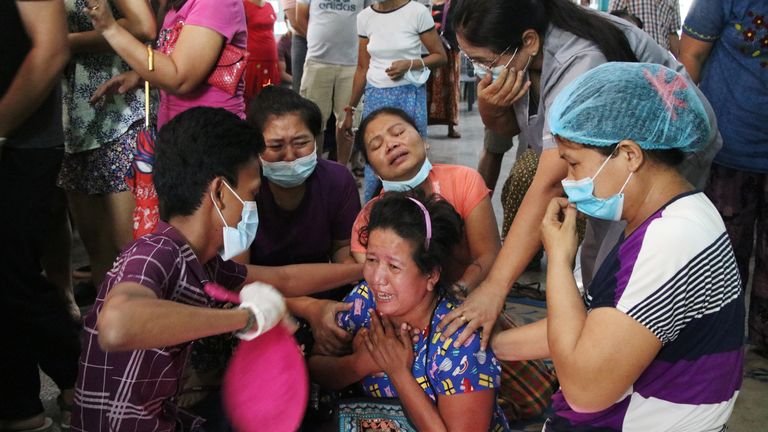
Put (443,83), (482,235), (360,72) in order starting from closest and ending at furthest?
(482,235) < (360,72) < (443,83)

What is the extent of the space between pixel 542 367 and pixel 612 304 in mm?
1153

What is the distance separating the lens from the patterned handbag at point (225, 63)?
2.62 m

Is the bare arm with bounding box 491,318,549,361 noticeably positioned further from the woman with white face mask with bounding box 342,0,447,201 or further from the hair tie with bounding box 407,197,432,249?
the woman with white face mask with bounding box 342,0,447,201

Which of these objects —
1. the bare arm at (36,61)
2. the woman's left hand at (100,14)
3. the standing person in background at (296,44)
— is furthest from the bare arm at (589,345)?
the standing person in background at (296,44)

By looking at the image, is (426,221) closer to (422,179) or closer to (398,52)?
(422,179)

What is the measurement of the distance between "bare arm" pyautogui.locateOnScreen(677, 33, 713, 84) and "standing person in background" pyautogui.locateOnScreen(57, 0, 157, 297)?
2097 mm

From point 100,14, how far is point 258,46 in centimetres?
214

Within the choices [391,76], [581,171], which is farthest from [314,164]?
[391,76]

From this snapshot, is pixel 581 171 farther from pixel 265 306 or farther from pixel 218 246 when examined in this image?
pixel 218 246

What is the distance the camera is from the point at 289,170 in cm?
256

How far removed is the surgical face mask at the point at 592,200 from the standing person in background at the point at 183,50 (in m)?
1.50

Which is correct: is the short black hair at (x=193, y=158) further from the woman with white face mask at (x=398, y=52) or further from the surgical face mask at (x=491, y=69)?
the woman with white face mask at (x=398, y=52)

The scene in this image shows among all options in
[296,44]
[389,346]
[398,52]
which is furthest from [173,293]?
[296,44]

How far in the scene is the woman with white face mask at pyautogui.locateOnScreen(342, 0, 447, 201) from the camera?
4.54 meters
